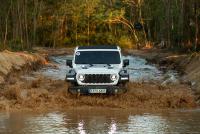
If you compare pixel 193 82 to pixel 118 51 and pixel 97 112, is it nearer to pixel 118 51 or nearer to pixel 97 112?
pixel 118 51

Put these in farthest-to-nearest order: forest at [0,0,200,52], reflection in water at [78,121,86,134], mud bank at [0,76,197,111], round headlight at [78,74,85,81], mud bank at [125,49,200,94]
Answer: forest at [0,0,200,52] → mud bank at [125,49,200,94] → round headlight at [78,74,85,81] → mud bank at [0,76,197,111] → reflection in water at [78,121,86,134]

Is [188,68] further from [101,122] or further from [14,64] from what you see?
[101,122]

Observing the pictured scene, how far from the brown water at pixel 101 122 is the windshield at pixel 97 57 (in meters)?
2.72

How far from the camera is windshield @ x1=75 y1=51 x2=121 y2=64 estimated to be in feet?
70.4

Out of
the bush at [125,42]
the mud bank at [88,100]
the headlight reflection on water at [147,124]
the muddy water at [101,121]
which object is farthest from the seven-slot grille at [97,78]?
the bush at [125,42]

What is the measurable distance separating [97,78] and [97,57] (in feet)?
5.24

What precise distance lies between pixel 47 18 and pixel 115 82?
60.8 metres

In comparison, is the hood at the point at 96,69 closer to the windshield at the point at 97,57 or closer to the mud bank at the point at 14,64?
the windshield at the point at 97,57

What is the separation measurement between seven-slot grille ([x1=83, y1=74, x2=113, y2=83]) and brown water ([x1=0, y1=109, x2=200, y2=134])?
141 cm

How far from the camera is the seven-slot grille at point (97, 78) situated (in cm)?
2023

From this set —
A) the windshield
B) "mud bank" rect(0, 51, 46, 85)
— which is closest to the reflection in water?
the windshield

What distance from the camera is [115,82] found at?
20328mm

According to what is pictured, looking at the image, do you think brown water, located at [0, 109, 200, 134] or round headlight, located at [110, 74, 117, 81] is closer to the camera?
brown water, located at [0, 109, 200, 134]

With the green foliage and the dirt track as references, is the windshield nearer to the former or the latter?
the dirt track
